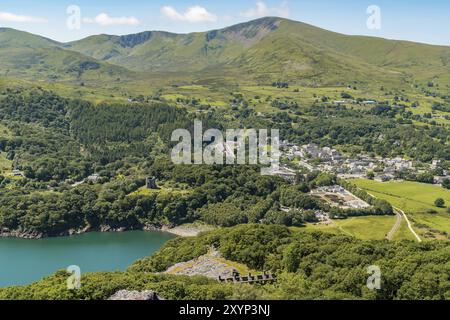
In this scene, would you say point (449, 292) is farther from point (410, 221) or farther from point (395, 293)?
point (410, 221)

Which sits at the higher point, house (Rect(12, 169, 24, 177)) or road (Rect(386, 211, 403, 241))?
house (Rect(12, 169, 24, 177))

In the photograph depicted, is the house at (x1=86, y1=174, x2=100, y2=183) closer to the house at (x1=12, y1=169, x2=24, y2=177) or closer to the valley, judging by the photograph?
the valley

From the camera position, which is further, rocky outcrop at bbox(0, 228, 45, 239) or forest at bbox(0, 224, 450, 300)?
rocky outcrop at bbox(0, 228, 45, 239)

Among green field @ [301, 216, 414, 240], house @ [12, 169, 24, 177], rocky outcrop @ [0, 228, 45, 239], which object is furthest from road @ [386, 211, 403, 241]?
house @ [12, 169, 24, 177]

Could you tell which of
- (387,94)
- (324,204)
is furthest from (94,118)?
(387,94)

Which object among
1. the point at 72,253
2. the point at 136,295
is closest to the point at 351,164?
the point at 72,253

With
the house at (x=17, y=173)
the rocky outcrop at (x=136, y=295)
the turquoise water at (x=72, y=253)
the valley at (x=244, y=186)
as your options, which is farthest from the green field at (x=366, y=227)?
the house at (x=17, y=173)

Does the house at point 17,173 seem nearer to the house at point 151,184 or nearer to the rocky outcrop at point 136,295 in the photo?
the house at point 151,184
